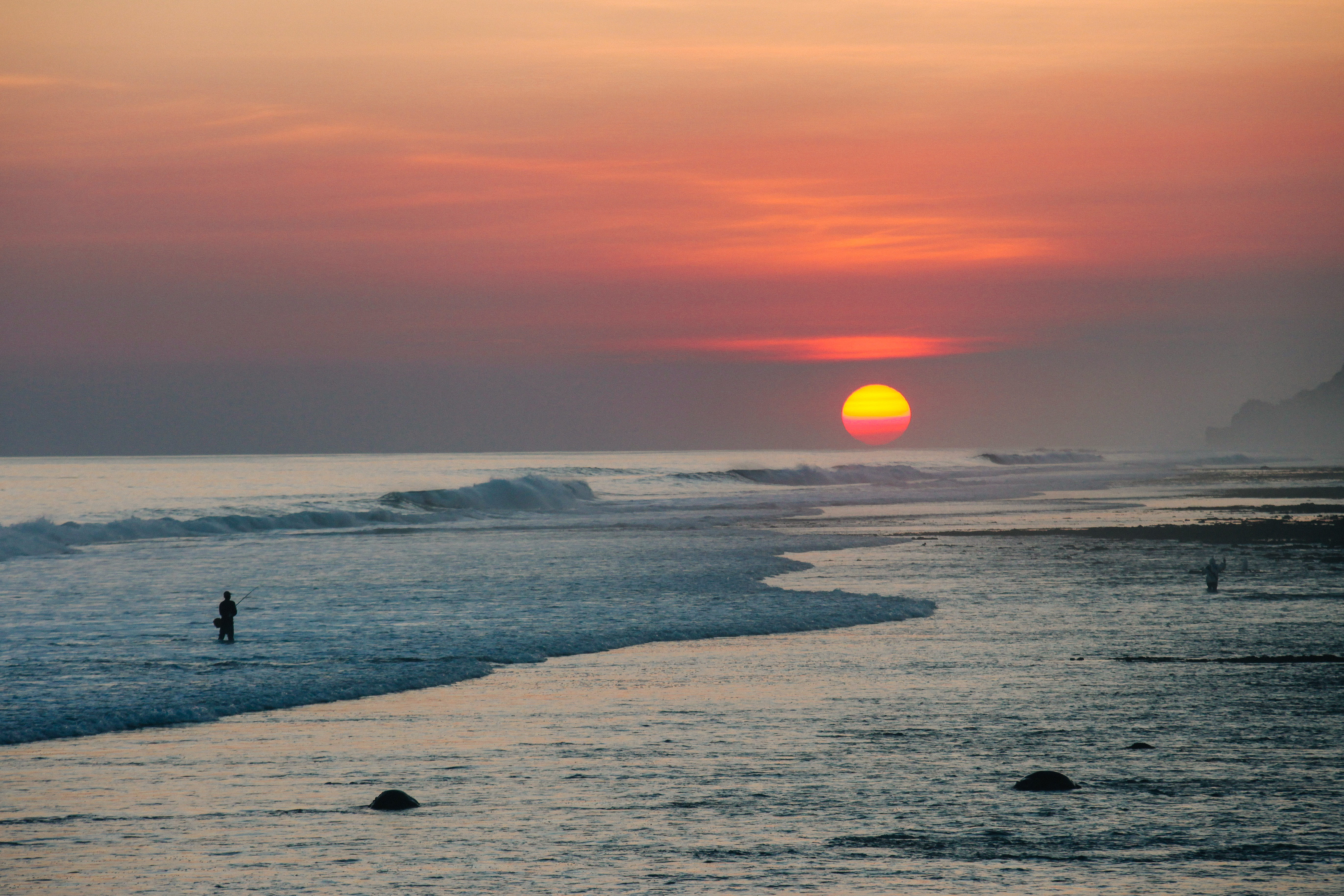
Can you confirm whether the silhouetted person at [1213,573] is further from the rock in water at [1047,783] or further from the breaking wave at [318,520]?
the breaking wave at [318,520]

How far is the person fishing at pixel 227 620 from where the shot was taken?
17.6 metres

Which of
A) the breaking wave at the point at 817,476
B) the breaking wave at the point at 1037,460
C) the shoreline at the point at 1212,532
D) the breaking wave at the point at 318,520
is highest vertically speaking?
the breaking wave at the point at 1037,460

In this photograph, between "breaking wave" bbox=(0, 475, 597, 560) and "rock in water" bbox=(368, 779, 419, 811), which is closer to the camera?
"rock in water" bbox=(368, 779, 419, 811)

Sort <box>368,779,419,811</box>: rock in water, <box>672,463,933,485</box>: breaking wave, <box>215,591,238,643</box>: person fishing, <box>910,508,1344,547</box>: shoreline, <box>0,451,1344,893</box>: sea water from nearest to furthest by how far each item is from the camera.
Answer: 1. <box>0,451,1344,893</box>: sea water
2. <box>368,779,419,811</box>: rock in water
3. <box>215,591,238,643</box>: person fishing
4. <box>910,508,1344,547</box>: shoreline
5. <box>672,463,933,485</box>: breaking wave

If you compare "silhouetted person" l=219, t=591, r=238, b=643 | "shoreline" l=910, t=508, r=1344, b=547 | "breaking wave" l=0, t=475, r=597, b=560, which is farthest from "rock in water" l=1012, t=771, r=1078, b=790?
"breaking wave" l=0, t=475, r=597, b=560

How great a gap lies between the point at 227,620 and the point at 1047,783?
12459 mm

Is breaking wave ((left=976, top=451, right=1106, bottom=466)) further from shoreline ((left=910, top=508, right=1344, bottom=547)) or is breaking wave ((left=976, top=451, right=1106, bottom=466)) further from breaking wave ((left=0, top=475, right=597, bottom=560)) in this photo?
shoreline ((left=910, top=508, right=1344, bottom=547))

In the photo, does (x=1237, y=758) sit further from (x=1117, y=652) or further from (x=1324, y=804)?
(x=1117, y=652)

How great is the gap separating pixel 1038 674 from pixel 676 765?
235 inches

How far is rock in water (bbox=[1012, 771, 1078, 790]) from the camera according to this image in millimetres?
8984

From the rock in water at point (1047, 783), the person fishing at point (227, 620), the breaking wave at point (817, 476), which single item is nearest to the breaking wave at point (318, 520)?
the person fishing at point (227, 620)

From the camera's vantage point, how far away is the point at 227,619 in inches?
696

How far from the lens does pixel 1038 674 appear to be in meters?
14.2

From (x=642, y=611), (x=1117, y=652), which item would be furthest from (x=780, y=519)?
(x=1117, y=652)
